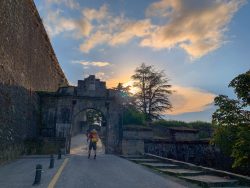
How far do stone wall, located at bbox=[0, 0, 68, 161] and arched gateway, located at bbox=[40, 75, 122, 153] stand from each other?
1.13m

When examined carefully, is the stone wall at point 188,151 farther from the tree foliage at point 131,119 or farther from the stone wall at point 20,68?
the stone wall at point 20,68

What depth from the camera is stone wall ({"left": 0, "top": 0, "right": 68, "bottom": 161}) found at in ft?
45.0

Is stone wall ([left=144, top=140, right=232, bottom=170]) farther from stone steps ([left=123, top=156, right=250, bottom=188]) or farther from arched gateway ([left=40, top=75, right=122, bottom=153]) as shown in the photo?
stone steps ([left=123, top=156, right=250, bottom=188])

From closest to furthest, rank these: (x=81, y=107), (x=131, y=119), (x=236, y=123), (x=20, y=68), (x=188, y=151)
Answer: (x=236, y=123) < (x=20, y=68) < (x=188, y=151) < (x=81, y=107) < (x=131, y=119)

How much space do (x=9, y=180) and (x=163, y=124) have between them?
75.0 ft

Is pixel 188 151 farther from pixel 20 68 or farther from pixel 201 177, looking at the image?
pixel 20 68

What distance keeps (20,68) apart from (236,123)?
12409 mm

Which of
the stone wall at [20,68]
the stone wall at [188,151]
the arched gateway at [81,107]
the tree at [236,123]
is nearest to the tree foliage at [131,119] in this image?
the arched gateway at [81,107]

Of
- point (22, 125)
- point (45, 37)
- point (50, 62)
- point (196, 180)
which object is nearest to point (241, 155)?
point (196, 180)

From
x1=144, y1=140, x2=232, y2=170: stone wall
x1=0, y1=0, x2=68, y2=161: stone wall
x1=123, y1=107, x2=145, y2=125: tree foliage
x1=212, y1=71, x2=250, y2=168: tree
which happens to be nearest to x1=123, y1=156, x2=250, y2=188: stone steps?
x1=212, y1=71, x2=250, y2=168: tree

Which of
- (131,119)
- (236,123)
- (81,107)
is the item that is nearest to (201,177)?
(236,123)

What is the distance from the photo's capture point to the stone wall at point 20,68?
13711mm

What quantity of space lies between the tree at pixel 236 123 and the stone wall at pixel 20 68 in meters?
9.33

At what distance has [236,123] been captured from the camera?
10484 millimetres
